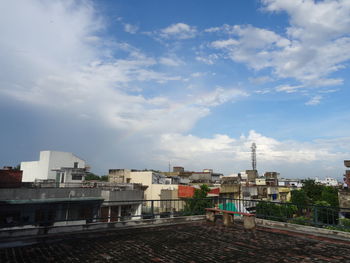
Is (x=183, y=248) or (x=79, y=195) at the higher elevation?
(x=79, y=195)

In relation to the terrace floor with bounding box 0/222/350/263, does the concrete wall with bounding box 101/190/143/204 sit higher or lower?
higher

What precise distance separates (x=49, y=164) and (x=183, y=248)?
4848 centimetres

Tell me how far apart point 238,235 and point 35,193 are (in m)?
→ 18.5

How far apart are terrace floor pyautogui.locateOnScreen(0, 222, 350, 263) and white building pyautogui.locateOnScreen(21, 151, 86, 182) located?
44132 millimetres

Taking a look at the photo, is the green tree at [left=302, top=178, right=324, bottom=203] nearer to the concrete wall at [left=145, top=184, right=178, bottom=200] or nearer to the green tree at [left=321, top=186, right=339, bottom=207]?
the green tree at [left=321, top=186, right=339, bottom=207]

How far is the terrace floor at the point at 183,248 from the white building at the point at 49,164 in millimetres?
44132

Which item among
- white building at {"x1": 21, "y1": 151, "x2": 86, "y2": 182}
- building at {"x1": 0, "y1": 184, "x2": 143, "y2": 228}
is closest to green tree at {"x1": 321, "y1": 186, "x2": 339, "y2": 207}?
building at {"x1": 0, "y1": 184, "x2": 143, "y2": 228}

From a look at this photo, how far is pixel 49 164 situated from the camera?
49312 mm

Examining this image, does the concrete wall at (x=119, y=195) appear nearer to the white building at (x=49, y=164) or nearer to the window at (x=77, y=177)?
the window at (x=77, y=177)

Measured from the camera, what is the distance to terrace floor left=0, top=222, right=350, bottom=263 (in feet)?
21.9

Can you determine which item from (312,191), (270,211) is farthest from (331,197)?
(270,211)

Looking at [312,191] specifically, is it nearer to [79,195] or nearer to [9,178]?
[79,195]

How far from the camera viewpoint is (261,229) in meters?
11.4

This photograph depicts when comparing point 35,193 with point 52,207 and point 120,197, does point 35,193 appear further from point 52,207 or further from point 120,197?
point 120,197
